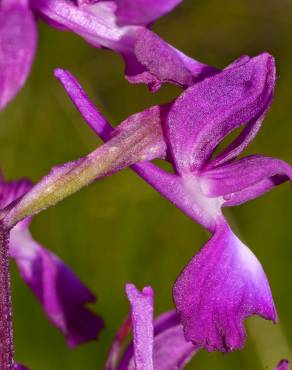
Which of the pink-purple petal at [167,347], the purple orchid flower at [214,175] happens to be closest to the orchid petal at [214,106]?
the purple orchid flower at [214,175]

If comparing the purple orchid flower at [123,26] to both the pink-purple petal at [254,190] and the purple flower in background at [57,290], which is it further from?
the purple flower in background at [57,290]

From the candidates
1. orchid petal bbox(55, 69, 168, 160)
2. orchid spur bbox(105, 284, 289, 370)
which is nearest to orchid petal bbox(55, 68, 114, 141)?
orchid petal bbox(55, 69, 168, 160)

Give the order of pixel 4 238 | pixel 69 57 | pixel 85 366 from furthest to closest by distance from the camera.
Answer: pixel 69 57 < pixel 85 366 < pixel 4 238

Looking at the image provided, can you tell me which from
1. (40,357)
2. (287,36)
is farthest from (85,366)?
(287,36)

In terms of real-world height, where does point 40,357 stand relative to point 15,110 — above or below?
below

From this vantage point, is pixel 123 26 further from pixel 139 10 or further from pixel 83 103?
pixel 83 103

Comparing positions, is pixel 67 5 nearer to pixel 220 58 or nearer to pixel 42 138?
pixel 42 138
